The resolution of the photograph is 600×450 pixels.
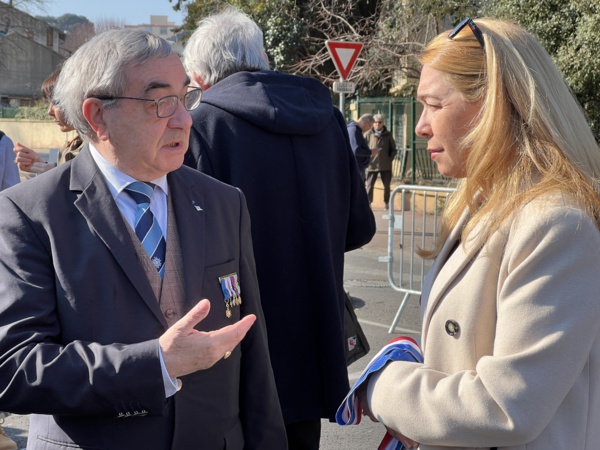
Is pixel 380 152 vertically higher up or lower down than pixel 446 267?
lower down

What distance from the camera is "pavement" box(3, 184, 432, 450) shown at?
5008 mm

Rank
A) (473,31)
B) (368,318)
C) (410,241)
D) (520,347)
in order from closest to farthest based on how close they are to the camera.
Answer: (520,347) < (473,31) < (368,318) < (410,241)

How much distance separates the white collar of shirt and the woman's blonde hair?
0.84 m

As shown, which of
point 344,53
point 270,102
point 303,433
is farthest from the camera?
point 344,53

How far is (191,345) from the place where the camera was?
6.35 ft

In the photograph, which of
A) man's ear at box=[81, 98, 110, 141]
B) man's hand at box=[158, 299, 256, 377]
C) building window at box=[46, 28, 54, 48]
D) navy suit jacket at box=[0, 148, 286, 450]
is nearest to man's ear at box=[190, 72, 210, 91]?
navy suit jacket at box=[0, 148, 286, 450]

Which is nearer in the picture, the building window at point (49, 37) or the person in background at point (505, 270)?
the person in background at point (505, 270)

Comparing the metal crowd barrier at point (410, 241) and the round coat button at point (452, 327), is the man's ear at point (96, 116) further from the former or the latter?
the metal crowd barrier at point (410, 241)

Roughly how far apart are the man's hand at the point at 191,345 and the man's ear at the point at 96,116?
0.61 metres

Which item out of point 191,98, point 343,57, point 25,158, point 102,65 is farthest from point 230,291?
point 343,57

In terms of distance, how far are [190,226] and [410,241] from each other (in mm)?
10108

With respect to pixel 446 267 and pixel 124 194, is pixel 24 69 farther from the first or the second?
pixel 446 267

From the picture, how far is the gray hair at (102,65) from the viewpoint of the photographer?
2.18 meters

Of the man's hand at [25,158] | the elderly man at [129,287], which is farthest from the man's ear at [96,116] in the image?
the man's hand at [25,158]
